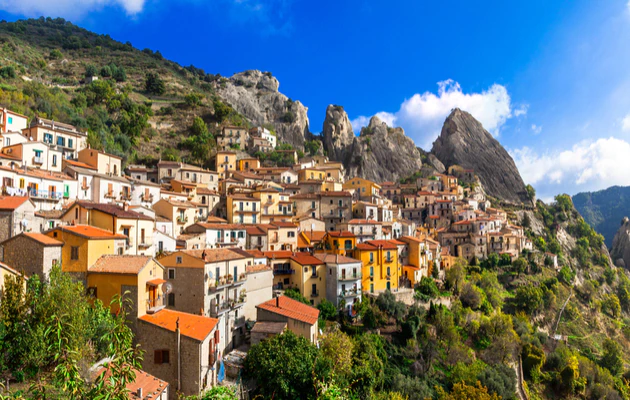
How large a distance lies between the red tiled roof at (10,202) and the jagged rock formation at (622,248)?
13563 cm

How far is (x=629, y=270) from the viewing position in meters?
102

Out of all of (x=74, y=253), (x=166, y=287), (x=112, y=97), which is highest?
(x=112, y=97)

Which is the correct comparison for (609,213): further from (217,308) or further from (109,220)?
(109,220)

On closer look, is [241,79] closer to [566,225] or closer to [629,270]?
[566,225]

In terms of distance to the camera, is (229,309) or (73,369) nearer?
(73,369)

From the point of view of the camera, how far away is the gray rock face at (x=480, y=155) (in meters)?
110

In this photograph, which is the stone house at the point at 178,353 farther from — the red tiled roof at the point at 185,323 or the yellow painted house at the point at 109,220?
the yellow painted house at the point at 109,220

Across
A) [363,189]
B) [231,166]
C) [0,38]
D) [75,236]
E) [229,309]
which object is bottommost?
[229,309]

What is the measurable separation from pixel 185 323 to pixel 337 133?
94889 millimetres

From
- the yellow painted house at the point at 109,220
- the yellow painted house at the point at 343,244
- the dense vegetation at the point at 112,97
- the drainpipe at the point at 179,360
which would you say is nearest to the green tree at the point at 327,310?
the yellow painted house at the point at 343,244

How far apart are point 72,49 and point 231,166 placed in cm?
8162

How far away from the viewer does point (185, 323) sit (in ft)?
64.2

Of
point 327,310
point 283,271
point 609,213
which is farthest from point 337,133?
point 609,213

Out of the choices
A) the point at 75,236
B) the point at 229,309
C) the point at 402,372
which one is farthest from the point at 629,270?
the point at 75,236
